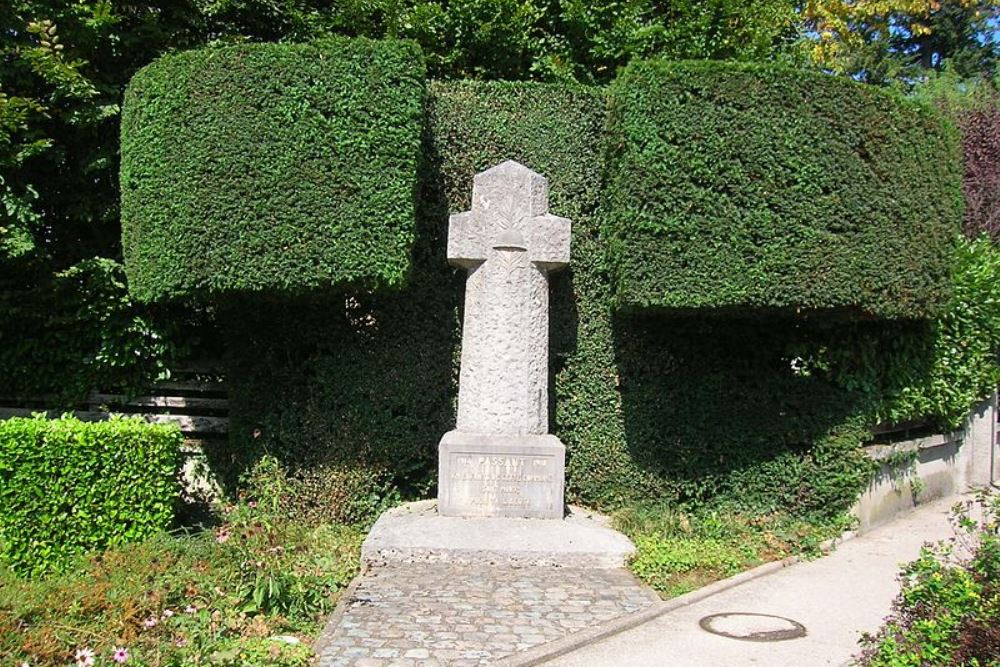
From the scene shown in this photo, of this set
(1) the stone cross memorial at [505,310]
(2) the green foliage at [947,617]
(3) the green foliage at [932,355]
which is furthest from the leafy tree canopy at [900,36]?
(2) the green foliage at [947,617]

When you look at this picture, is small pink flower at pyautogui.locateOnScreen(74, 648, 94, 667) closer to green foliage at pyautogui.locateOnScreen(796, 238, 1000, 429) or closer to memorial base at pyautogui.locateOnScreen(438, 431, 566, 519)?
memorial base at pyautogui.locateOnScreen(438, 431, 566, 519)

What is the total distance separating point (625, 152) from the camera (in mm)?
7906

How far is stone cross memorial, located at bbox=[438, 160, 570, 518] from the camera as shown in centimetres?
815

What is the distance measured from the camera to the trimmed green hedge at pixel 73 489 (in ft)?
21.7

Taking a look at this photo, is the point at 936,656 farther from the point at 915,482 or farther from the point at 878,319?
the point at 915,482

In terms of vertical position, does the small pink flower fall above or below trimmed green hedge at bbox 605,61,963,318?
below

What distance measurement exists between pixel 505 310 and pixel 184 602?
3979 mm

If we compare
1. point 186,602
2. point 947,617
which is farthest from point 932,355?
point 186,602

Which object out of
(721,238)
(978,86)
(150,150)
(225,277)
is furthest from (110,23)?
(978,86)

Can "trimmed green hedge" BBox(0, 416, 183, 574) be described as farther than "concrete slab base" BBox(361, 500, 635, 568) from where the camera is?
No

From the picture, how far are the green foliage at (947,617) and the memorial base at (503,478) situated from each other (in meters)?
3.87

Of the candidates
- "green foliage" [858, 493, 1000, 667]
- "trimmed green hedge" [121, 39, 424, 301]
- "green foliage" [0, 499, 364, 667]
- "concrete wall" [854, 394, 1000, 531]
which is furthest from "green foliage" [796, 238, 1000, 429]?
"green foliage" [0, 499, 364, 667]

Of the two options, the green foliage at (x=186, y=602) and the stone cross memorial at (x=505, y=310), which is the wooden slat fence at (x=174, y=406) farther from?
the stone cross memorial at (x=505, y=310)

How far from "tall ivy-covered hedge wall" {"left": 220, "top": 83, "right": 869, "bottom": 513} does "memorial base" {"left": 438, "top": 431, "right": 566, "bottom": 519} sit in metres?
0.87
